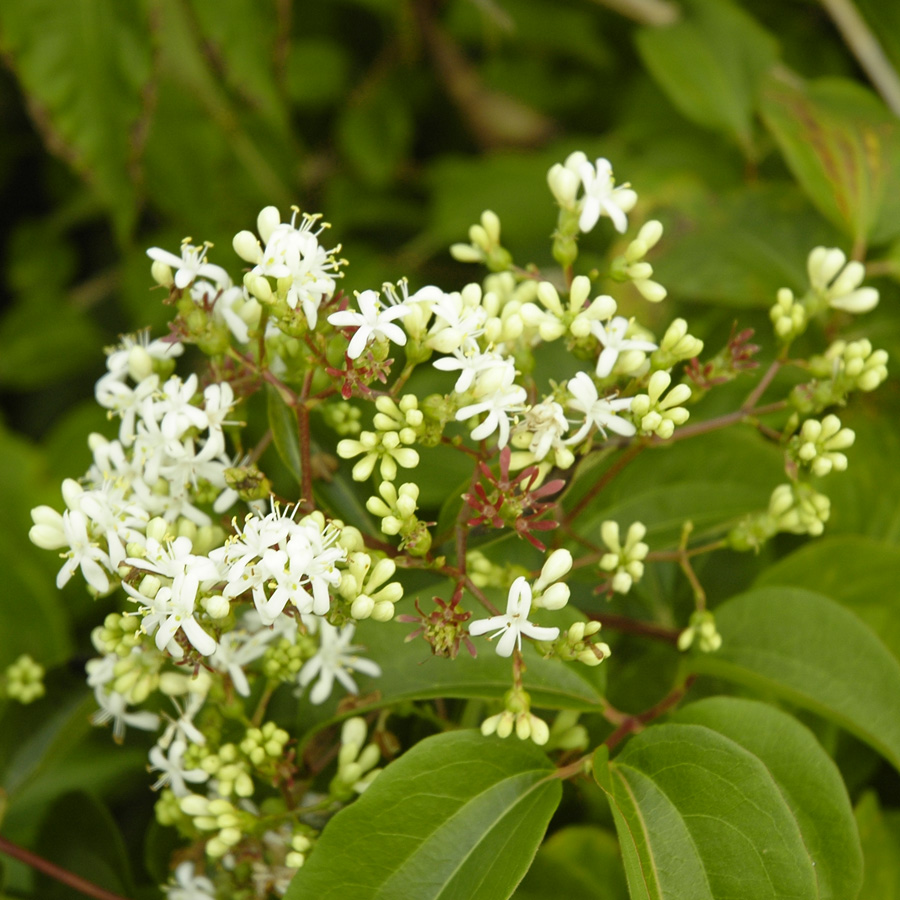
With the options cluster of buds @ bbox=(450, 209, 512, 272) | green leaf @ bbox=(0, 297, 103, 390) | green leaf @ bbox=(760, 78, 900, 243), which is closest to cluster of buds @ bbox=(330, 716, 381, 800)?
cluster of buds @ bbox=(450, 209, 512, 272)

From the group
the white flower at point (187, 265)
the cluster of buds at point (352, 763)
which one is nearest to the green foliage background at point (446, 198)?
the cluster of buds at point (352, 763)

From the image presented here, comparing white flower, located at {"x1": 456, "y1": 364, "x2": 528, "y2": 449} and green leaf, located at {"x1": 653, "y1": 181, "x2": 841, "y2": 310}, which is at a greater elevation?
green leaf, located at {"x1": 653, "y1": 181, "x2": 841, "y2": 310}

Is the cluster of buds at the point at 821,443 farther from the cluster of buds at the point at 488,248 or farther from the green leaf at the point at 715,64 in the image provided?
the green leaf at the point at 715,64

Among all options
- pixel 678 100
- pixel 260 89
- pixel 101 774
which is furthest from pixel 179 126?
pixel 101 774

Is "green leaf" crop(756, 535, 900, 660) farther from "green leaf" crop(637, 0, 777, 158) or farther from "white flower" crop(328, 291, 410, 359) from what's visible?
"green leaf" crop(637, 0, 777, 158)

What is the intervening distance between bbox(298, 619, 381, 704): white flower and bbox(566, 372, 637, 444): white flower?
1.13 feet

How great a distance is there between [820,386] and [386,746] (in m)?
0.68

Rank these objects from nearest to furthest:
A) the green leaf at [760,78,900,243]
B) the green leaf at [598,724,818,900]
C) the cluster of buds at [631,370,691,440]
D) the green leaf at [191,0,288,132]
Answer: the green leaf at [598,724,818,900] < the cluster of buds at [631,370,691,440] < the green leaf at [760,78,900,243] < the green leaf at [191,0,288,132]

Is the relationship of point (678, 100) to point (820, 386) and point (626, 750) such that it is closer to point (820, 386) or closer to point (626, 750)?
point (820, 386)

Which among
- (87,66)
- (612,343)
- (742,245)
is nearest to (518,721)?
(612,343)

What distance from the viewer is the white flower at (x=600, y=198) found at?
1.12 m

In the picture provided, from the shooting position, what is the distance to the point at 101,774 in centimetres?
145

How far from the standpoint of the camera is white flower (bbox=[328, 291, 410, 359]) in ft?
3.06

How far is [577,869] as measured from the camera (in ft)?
4.11
